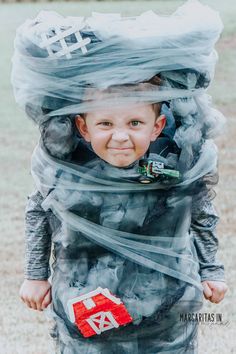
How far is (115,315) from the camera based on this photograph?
3.36 m

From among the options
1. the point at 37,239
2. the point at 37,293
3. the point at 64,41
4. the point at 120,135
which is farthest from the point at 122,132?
the point at 37,293

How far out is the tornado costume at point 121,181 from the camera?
320 centimetres

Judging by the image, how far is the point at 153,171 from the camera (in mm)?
3283

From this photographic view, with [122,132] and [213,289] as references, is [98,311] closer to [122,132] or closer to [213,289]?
[213,289]

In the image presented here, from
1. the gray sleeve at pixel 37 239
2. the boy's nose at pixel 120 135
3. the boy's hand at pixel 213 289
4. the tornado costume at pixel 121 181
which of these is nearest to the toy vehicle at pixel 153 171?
the tornado costume at pixel 121 181

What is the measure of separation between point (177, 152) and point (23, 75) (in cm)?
52

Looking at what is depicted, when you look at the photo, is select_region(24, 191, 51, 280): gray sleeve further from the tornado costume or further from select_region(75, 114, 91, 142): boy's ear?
select_region(75, 114, 91, 142): boy's ear

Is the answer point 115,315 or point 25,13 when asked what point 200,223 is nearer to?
point 115,315

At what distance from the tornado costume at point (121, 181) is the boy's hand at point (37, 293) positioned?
0.03 m

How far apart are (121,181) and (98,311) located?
41cm

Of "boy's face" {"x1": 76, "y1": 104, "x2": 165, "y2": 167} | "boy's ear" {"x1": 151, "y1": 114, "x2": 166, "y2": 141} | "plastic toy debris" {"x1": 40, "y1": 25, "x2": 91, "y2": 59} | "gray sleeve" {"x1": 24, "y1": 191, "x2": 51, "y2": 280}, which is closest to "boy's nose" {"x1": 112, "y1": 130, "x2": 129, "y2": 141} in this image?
"boy's face" {"x1": 76, "y1": 104, "x2": 165, "y2": 167}

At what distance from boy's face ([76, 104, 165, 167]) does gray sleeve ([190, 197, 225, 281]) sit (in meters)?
0.34

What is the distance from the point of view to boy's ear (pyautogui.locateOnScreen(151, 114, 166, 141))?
330cm

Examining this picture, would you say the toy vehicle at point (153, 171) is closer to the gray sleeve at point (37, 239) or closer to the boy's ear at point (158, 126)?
the boy's ear at point (158, 126)
